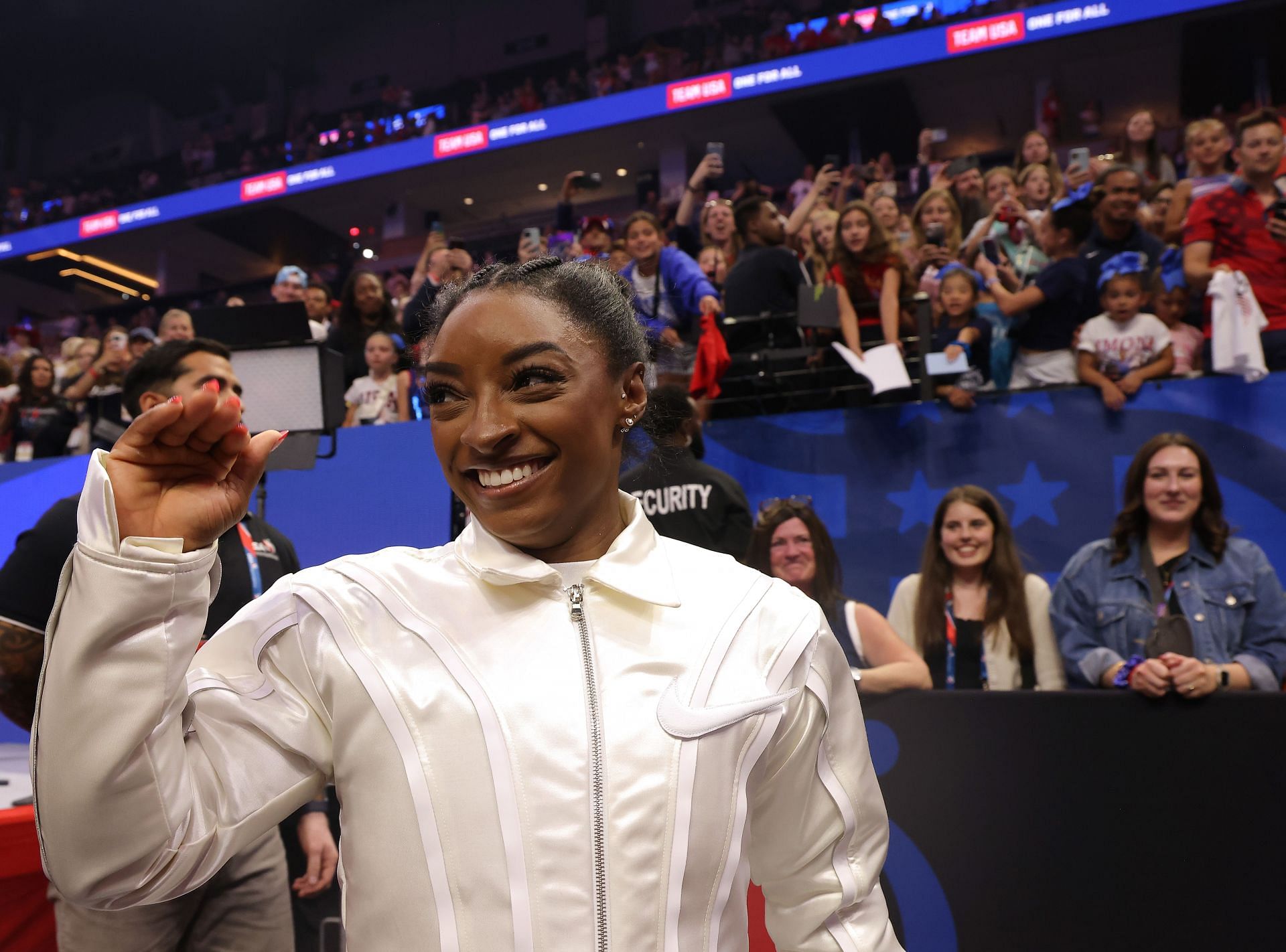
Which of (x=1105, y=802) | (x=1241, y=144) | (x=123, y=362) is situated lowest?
(x=1105, y=802)

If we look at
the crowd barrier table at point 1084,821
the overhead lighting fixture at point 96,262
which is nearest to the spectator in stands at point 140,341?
the crowd barrier table at point 1084,821

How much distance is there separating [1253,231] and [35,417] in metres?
7.29

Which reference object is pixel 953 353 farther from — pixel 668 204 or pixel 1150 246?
pixel 668 204

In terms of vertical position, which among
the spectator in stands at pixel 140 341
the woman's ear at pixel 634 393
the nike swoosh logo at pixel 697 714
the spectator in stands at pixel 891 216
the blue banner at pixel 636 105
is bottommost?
the nike swoosh logo at pixel 697 714

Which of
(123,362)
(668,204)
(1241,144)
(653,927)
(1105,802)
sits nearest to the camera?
(653,927)

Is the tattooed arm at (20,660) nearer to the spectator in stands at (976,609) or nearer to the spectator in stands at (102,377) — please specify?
the spectator in stands at (976,609)

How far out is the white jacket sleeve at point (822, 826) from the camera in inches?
50.5

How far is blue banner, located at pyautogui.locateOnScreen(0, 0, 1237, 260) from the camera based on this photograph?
11859 mm

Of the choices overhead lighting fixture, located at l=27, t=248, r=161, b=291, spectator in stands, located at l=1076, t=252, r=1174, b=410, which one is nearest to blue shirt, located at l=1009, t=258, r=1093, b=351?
spectator in stands, located at l=1076, t=252, r=1174, b=410

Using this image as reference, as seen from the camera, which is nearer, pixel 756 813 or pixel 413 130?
pixel 756 813

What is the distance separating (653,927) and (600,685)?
10.0 inches

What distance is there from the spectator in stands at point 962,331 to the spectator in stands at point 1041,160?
1.74 meters

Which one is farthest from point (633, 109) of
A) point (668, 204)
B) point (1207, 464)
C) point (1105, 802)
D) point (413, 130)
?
point (1105, 802)

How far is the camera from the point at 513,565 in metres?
1.26
